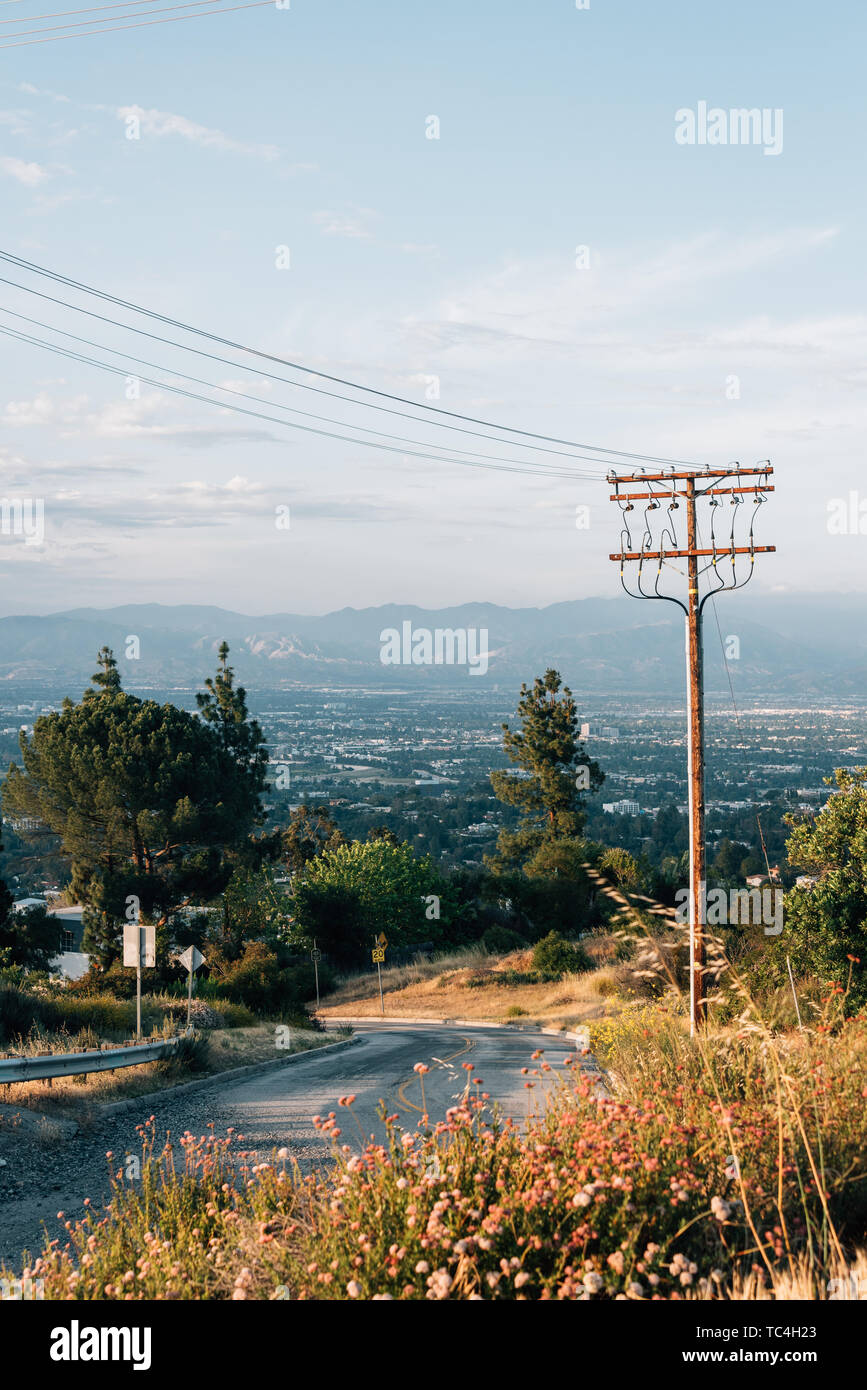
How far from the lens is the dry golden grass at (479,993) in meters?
31.9

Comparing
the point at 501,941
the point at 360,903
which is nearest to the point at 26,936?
Answer: the point at 360,903

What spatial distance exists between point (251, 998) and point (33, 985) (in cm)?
633

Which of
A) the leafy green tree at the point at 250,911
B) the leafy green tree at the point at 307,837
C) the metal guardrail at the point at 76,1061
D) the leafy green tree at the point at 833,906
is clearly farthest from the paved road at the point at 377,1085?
the leafy green tree at the point at 307,837

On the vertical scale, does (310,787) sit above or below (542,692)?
below

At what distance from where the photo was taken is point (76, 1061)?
42.9 ft

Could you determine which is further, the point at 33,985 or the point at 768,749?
the point at 768,749

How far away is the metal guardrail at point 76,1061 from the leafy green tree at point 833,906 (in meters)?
9.64

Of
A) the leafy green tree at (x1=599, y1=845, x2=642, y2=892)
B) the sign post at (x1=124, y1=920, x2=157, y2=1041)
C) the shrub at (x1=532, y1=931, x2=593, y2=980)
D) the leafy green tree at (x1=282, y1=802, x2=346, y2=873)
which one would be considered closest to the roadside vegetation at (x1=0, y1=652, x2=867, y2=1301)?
the shrub at (x1=532, y1=931, x2=593, y2=980)

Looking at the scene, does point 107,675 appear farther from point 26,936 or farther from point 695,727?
point 695,727

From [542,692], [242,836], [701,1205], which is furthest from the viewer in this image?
[542,692]

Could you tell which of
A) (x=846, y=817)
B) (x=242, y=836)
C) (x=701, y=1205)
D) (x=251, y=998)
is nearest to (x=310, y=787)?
(x=242, y=836)

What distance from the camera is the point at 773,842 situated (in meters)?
76.0

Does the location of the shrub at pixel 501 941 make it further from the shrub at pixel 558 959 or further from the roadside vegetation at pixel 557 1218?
the roadside vegetation at pixel 557 1218
